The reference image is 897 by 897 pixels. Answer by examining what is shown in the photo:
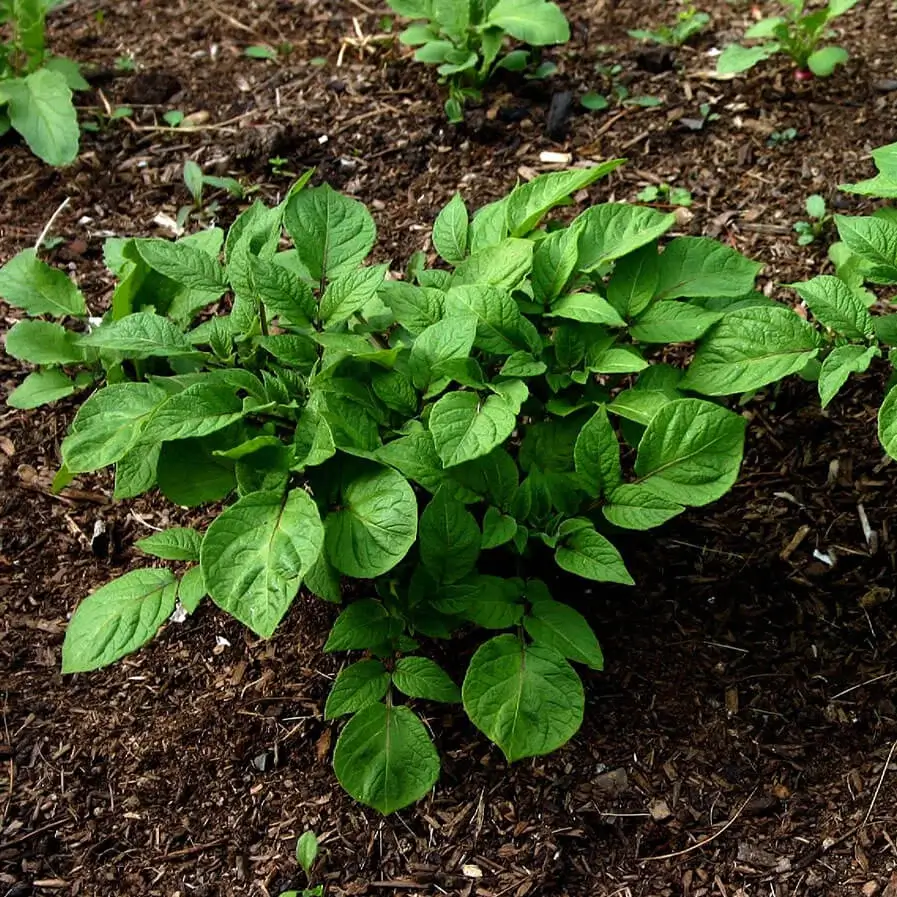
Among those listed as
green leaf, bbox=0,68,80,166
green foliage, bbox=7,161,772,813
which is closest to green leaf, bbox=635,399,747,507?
green foliage, bbox=7,161,772,813

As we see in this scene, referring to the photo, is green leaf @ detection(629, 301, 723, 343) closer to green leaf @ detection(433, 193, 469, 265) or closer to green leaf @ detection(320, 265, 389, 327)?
green leaf @ detection(433, 193, 469, 265)

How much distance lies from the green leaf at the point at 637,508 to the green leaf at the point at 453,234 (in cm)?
72

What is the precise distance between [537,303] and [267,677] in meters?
1.14

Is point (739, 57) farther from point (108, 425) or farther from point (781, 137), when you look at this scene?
point (108, 425)

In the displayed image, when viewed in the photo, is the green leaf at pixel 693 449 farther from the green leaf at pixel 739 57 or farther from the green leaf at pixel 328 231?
the green leaf at pixel 739 57

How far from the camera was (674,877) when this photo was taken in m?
2.24

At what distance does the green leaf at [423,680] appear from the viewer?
89.3 inches

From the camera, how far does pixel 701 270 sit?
2484 mm

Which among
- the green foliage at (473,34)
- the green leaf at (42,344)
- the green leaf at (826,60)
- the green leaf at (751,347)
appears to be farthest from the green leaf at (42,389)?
the green leaf at (826,60)

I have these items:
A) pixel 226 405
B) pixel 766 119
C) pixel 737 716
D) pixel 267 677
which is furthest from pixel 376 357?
pixel 766 119

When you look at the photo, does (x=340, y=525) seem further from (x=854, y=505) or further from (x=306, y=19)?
(x=306, y=19)

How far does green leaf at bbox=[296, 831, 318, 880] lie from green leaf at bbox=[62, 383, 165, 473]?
0.93 meters

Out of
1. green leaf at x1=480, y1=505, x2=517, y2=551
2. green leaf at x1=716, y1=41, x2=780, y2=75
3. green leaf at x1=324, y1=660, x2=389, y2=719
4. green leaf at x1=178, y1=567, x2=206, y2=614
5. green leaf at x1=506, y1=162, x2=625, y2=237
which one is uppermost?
green leaf at x1=506, y1=162, x2=625, y2=237

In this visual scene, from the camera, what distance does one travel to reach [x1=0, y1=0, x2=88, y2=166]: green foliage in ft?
11.4
